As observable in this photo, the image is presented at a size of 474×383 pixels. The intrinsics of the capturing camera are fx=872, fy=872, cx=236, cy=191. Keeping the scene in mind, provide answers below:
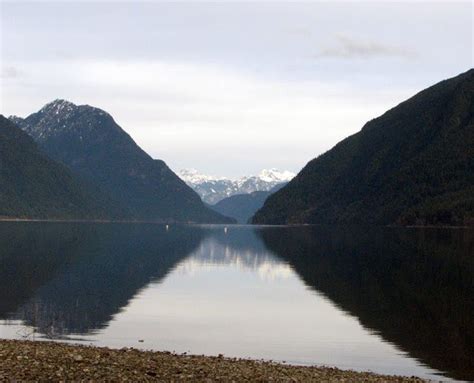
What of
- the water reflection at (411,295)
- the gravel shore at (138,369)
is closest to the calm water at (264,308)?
the water reflection at (411,295)

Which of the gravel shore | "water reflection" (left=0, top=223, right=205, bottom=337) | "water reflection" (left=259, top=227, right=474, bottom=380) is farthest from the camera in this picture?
"water reflection" (left=0, top=223, right=205, bottom=337)

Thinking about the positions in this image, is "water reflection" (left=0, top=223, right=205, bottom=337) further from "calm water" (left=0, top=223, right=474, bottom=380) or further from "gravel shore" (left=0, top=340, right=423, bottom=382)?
"gravel shore" (left=0, top=340, right=423, bottom=382)

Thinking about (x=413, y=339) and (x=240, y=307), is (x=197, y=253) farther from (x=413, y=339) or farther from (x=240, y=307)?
(x=413, y=339)

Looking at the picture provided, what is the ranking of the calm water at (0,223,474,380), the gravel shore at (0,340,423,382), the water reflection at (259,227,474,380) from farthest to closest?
the water reflection at (259,227,474,380) → the calm water at (0,223,474,380) → the gravel shore at (0,340,423,382)

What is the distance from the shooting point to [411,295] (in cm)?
8506

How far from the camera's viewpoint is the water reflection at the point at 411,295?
5522 cm

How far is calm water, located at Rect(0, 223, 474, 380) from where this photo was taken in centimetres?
5356

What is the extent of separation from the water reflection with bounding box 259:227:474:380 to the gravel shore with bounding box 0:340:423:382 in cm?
969

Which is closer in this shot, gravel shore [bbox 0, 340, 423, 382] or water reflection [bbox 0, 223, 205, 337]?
gravel shore [bbox 0, 340, 423, 382]

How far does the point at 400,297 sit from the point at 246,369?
45.9m

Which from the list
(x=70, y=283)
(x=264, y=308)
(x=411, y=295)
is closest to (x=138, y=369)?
(x=264, y=308)

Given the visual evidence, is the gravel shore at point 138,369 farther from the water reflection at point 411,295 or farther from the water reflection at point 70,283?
the water reflection at point 70,283

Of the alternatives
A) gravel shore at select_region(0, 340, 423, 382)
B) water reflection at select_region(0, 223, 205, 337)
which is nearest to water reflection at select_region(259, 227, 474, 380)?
gravel shore at select_region(0, 340, 423, 382)

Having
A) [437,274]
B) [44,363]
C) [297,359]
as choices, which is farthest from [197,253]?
[44,363]
